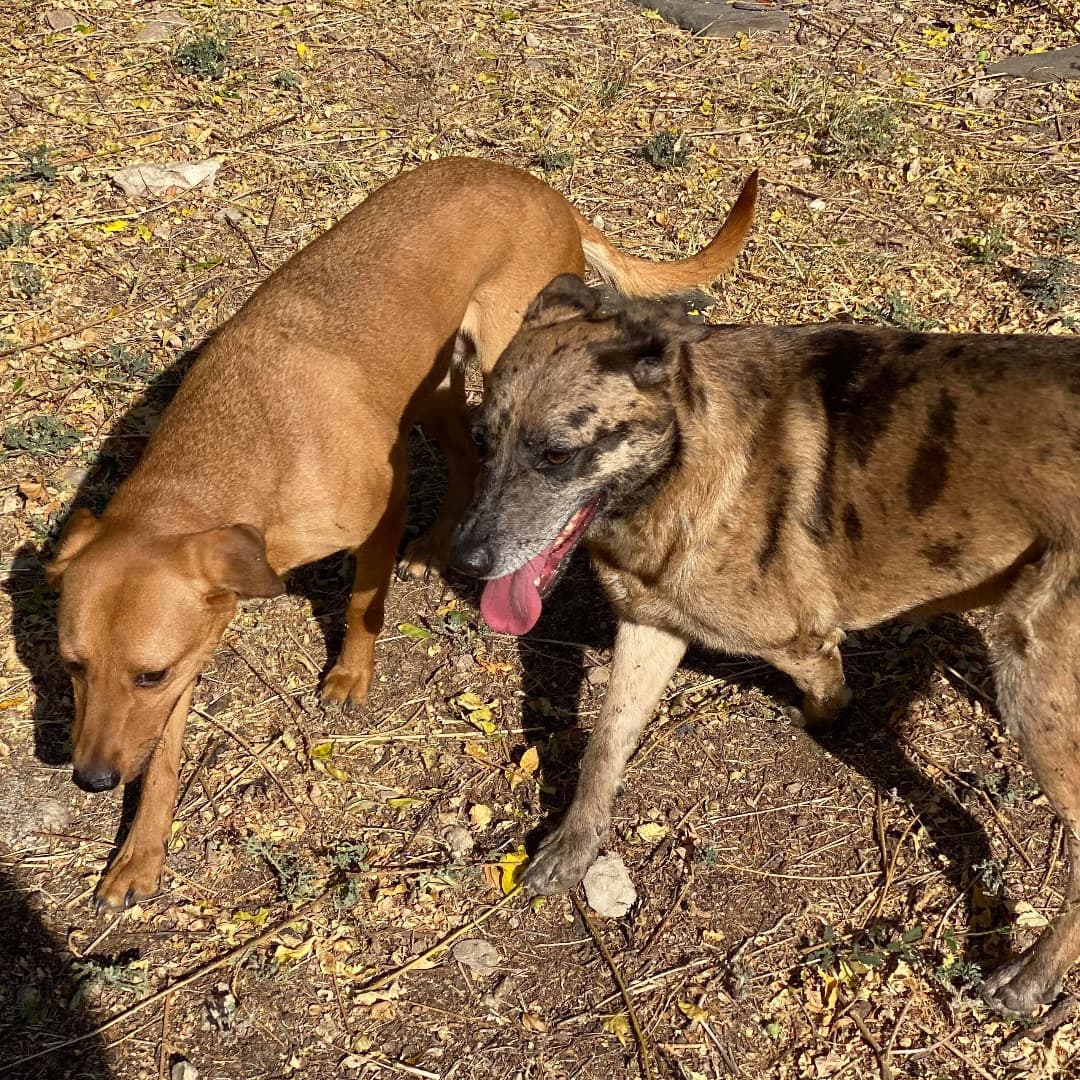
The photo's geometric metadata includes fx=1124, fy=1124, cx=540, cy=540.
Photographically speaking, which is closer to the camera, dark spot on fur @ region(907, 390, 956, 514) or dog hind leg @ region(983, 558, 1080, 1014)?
dog hind leg @ region(983, 558, 1080, 1014)

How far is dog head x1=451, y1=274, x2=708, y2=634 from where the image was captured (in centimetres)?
368

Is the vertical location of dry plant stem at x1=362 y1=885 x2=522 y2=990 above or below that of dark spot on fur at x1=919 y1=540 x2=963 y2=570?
below

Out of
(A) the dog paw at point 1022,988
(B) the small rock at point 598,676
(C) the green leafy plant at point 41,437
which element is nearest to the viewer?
(A) the dog paw at point 1022,988

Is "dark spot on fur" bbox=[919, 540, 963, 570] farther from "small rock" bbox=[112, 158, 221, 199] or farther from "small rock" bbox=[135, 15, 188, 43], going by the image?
"small rock" bbox=[135, 15, 188, 43]

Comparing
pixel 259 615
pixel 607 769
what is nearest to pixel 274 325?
pixel 259 615

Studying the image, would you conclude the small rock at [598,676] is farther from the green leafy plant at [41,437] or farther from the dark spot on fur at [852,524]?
the green leafy plant at [41,437]

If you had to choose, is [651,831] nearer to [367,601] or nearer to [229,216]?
[367,601]

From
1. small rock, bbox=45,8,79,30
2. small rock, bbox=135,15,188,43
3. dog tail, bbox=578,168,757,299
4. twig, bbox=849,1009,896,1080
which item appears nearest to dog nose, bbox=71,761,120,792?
twig, bbox=849,1009,896,1080

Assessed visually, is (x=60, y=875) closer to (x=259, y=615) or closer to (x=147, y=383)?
(x=259, y=615)

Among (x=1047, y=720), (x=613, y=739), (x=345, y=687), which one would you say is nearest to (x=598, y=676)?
(x=613, y=739)

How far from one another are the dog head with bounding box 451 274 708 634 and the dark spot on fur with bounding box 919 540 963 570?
0.90 m

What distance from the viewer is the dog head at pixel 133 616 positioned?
3648 mm

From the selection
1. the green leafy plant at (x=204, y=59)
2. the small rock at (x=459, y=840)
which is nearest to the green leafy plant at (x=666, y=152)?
the green leafy plant at (x=204, y=59)

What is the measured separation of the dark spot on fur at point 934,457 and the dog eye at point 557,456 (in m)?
1.11
